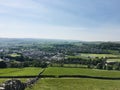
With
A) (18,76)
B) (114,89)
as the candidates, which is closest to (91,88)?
(114,89)

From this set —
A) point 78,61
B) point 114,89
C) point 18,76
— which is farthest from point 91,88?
point 78,61

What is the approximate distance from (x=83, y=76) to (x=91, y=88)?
2431 cm

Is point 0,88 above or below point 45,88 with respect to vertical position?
above

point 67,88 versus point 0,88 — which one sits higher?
point 0,88

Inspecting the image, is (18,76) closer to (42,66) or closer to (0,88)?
(42,66)

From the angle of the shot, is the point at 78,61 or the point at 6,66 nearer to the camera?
the point at 6,66

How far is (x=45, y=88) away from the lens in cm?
6706

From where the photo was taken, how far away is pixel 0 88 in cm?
4469

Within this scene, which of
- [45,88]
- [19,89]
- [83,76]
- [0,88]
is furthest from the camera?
[83,76]

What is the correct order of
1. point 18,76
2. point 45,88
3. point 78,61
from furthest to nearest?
point 78,61, point 18,76, point 45,88

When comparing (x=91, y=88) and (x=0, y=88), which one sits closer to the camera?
(x=0, y=88)

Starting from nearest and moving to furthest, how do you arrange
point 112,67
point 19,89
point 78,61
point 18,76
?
point 19,89 → point 18,76 → point 112,67 → point 78,61

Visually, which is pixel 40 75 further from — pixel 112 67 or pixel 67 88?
pixel 112 67

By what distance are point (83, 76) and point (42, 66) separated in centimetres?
3441
